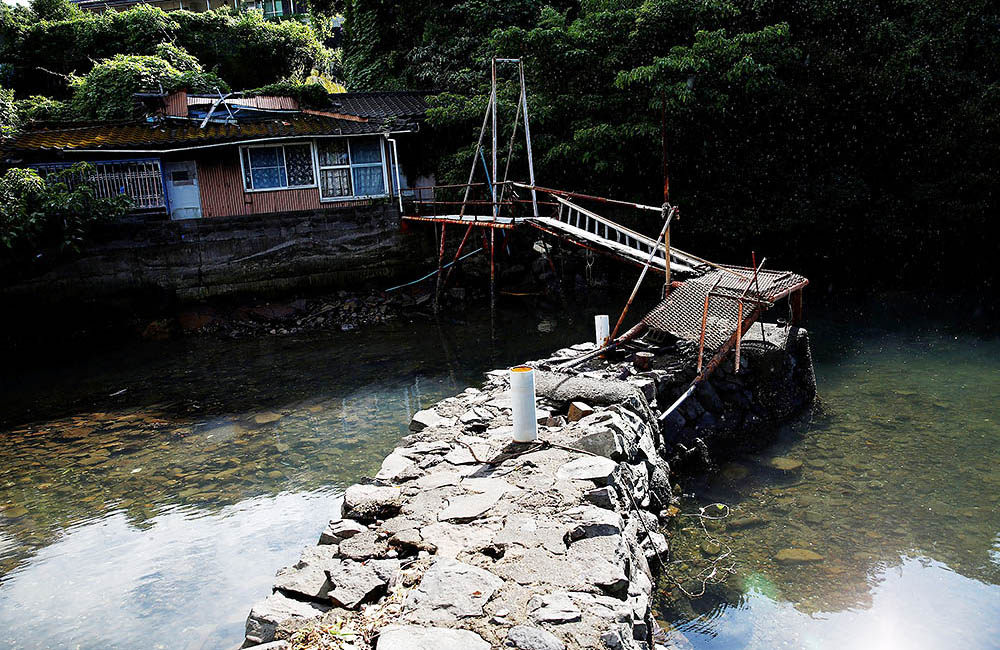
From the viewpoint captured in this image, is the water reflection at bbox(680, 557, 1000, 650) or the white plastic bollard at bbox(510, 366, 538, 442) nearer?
the water reflection at bbox(680, 557, 1000, 650)

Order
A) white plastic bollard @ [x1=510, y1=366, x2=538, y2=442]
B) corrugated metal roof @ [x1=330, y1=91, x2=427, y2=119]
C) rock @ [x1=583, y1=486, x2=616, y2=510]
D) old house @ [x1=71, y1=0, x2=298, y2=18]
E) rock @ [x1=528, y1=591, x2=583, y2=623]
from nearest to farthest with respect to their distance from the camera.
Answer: rock @ [x1=528, y1=591, x2=583, y2=623] < rock @ [x1=583, y1=486, x2=616, y2=510] < white plastic bollard @ [x1=510, y1=366, x2=538, y2=442] < corrugated metal roof @ [x1=330, y1=91, x2=427, y2=119] < old house @ [x1=71, y1=0, x2=298, y2=18]

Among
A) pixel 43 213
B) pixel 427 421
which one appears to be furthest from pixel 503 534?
pixel 43 213

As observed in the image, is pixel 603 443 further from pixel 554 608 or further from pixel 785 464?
pixel 785 464

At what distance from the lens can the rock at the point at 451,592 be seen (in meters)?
3.83

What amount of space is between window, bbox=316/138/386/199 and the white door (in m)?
3.32

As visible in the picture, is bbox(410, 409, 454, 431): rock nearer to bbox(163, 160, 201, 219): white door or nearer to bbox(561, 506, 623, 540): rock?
bbox(561, 506, 623, 540): rock

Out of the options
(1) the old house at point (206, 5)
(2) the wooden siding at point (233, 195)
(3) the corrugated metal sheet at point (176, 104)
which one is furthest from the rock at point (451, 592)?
(1) the old house at point (206, 5)

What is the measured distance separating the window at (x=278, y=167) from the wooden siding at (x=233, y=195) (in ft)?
0.64

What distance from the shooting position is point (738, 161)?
19312mm

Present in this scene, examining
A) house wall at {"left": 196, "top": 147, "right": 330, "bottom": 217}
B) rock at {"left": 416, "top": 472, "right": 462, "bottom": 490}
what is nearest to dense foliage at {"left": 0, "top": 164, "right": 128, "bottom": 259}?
house wall at {"left": 196, "top": 147, "right": 330, "bottom": 217}

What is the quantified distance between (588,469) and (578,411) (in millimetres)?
1511

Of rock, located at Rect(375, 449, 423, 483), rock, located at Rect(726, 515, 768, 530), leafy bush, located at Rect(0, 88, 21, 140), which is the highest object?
leafy bush, located at Rect(0, 88, 21, 140)

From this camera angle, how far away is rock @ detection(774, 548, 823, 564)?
6.08 meters

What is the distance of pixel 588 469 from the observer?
18.5ft
